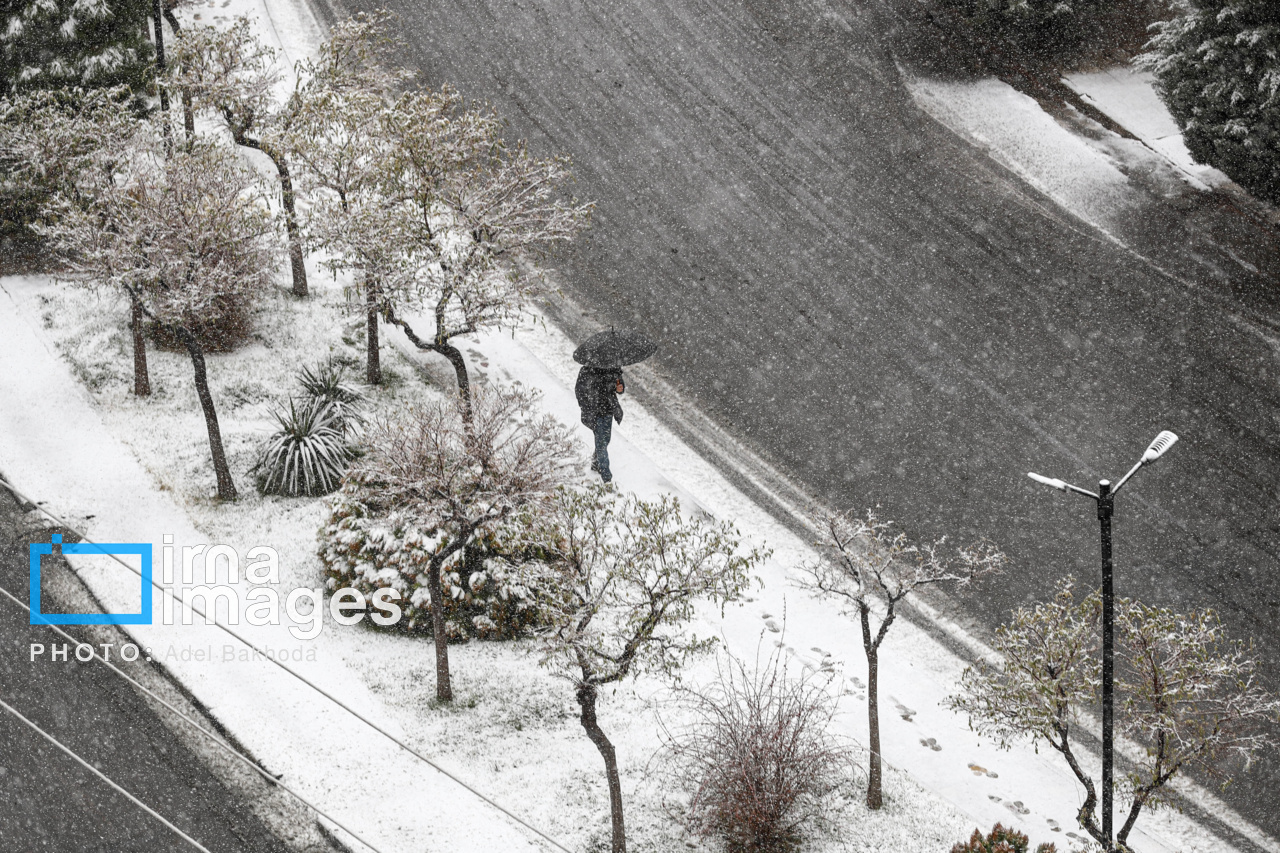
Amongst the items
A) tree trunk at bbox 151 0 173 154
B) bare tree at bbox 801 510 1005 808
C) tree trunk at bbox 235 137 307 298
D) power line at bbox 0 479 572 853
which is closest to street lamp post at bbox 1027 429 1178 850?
bare tree at bbox 801 510 1005 808

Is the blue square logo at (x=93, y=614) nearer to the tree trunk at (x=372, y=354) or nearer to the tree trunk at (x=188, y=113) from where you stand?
the tree trunk at (x=372, y=354)

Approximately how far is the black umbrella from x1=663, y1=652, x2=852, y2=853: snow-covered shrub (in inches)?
180

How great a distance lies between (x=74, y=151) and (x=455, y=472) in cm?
706

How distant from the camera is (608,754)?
988 cm

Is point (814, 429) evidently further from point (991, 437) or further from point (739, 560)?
point (739, 560)

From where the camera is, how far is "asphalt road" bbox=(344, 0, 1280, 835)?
1428cm

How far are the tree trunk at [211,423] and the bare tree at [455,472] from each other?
2.52 metres

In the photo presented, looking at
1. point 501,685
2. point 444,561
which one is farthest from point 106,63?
point 501,685

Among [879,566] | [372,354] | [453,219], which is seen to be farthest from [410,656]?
[879,566]

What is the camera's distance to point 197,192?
12.7 metres

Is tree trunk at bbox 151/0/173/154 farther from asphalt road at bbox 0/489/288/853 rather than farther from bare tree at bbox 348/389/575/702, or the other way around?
asphalt road at bbox 0/489/288/853

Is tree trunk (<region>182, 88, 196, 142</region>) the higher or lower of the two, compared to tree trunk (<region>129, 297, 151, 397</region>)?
higher

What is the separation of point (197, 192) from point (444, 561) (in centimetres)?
494

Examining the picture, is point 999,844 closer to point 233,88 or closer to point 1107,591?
point 1107,591
